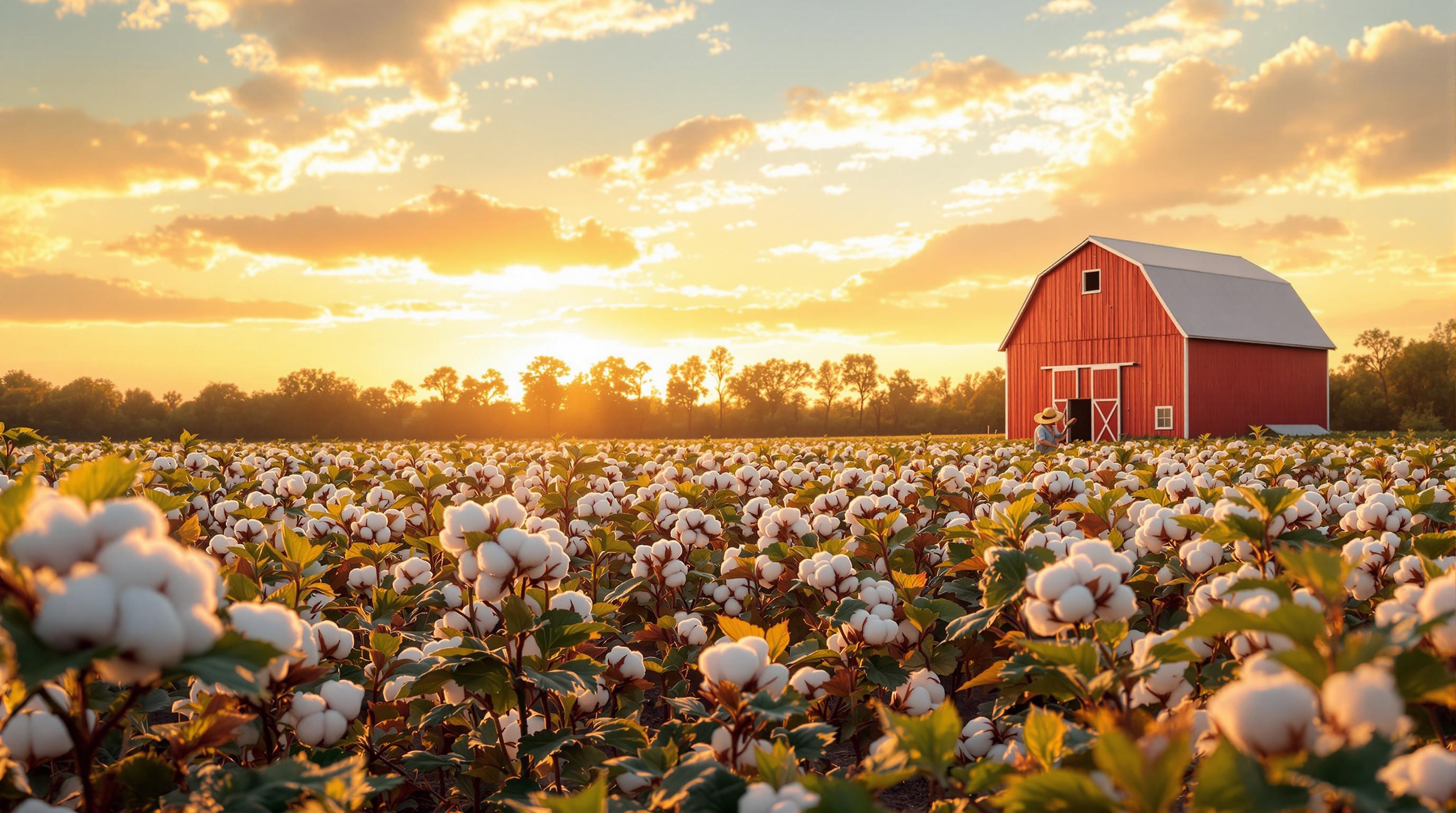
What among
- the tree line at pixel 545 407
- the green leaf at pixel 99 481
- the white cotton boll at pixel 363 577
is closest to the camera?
the green leaf at pixel 99 481

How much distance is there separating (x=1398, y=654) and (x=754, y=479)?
21.9 ft

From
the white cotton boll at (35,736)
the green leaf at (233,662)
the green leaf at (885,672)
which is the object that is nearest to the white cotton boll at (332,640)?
the white cotton boll at (35,736)

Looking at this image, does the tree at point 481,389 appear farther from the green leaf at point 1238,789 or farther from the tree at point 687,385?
the green leaf at point 1238,789

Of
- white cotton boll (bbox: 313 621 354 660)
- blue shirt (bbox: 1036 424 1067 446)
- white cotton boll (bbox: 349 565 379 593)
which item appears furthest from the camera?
blue shirt (bbox: 1036 424 1067 446)

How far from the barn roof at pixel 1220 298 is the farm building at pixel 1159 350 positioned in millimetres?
70

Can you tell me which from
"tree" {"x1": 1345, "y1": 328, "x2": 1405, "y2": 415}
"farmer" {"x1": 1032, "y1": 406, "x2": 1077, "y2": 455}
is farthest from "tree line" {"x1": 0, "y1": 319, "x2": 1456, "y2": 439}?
"farmer" {"x1": 1032, "y1": 406, "x2": 1077, "y2": 455}

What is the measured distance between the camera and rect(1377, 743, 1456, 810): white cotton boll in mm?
1181

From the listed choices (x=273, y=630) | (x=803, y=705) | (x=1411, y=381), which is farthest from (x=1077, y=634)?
(x=1411, y=381)

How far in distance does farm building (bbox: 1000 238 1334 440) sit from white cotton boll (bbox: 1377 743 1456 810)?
3254 cm

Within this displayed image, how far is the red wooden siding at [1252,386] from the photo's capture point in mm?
31047

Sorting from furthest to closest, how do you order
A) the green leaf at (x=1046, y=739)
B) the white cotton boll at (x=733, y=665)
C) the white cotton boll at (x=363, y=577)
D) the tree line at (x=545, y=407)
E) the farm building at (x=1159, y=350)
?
the tree line at (x=545, y=407) → the farm building at (x=1159, y=350) → the white cotton boll at (x=363, y=577) → the white cotton boll at (x=733, y=665) → the green leaf at (x=1046, y=739)

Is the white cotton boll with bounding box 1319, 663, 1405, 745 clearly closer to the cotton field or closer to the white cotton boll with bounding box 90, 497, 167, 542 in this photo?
the cotton field

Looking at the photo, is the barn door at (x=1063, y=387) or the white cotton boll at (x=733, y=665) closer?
the white cotton boll at (x=733, y=665)

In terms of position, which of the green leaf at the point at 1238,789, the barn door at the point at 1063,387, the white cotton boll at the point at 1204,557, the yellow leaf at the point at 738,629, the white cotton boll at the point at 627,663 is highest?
the barn door at the point at 1063,387
